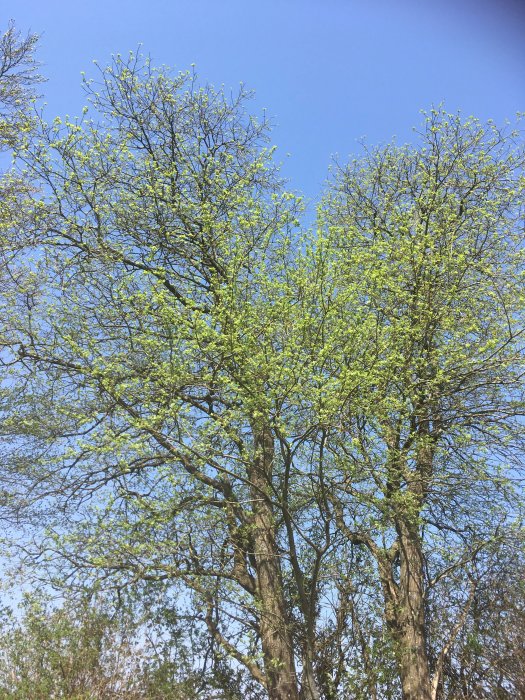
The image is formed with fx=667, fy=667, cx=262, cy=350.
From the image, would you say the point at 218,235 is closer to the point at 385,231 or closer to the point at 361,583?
the point at 385,231

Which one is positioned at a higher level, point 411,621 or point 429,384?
point 429,384

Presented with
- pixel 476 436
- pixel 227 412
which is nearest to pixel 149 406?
pixel 227 412

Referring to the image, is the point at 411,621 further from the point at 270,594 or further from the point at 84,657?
the point at 84,657

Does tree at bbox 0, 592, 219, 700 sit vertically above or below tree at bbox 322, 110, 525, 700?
below

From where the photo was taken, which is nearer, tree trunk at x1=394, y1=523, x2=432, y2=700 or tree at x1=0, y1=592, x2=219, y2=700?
tree at x1=0, y1=592, x2=219, y2=700

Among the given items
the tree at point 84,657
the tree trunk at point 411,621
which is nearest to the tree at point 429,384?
the tree trunk at point 411,621

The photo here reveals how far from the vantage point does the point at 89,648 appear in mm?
9023

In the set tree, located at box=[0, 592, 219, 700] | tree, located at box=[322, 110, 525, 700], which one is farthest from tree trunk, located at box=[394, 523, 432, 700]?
tree, located at box=[0, 592, 219, 700]

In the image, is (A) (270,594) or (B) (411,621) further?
(B) (411,621)

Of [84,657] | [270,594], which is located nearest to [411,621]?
[270,594]

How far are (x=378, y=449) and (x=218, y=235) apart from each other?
186 inches

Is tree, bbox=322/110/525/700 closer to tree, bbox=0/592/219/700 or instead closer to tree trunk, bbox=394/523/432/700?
tree trunk, bbox=394/523/432/700

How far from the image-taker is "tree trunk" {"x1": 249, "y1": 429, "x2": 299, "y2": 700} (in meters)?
10.0

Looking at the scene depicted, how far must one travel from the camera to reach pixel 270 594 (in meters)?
10.7
